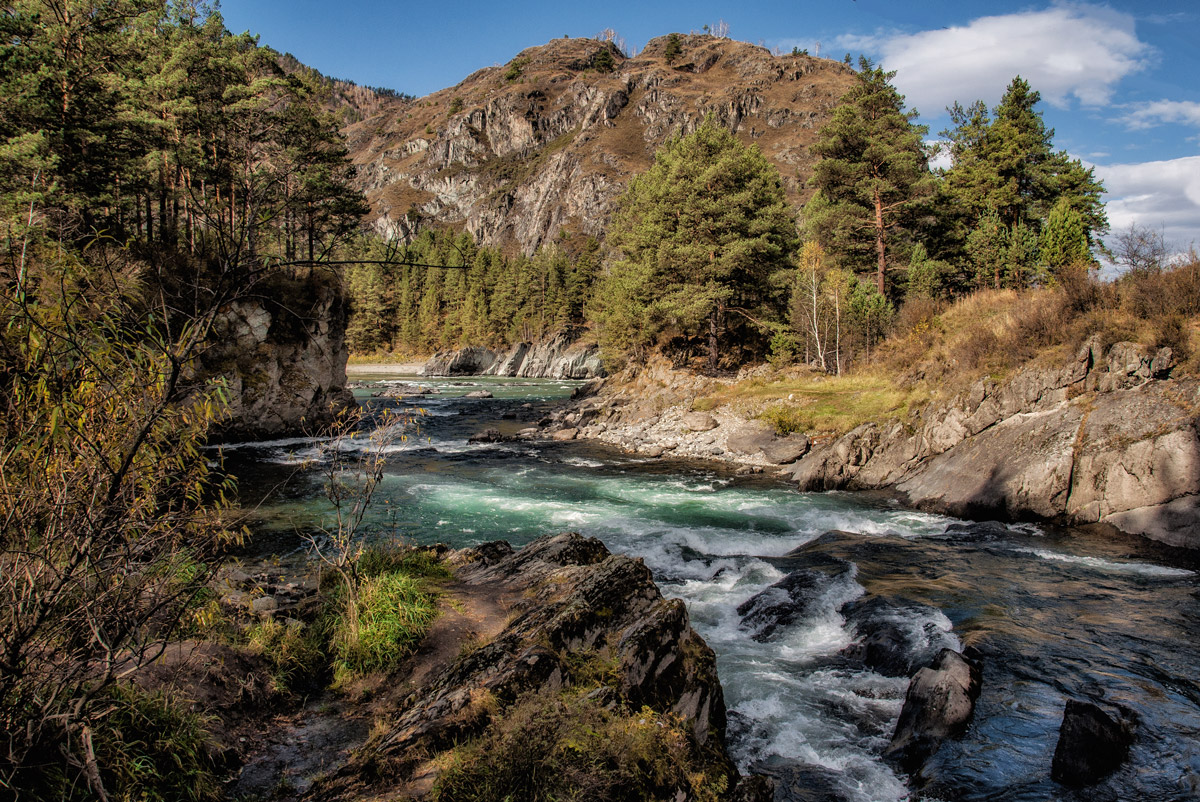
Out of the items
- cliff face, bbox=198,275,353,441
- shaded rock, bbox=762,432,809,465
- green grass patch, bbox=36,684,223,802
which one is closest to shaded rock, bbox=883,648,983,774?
green grass patch, bbox=36,684,223,802

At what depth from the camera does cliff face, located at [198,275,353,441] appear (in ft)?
87.6

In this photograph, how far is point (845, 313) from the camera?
31.4 m

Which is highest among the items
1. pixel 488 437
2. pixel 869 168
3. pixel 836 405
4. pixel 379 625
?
pixel 869 168

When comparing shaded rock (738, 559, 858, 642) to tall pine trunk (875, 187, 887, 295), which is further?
tall pine trunk (875, 187, 887, 295)

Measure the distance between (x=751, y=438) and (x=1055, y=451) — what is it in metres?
11.1

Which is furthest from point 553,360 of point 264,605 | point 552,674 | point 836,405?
point 552,674

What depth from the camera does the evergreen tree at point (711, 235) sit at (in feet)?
115

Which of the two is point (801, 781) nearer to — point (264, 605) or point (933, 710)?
point (933, 710)

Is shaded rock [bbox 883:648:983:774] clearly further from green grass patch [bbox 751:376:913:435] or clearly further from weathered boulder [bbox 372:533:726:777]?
green grass patch [bbox 751:376:913:435]

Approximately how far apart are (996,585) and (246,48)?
137 feet

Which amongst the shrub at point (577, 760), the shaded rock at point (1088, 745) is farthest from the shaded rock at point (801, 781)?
the shaded rock at point (1088, 745)

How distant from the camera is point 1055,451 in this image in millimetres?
14664

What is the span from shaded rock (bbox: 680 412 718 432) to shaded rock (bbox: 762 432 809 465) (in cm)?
419

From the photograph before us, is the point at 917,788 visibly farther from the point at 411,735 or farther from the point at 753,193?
the point at 753,193
